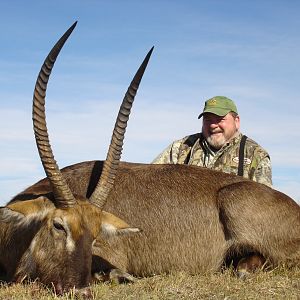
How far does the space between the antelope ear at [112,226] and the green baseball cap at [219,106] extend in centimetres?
397

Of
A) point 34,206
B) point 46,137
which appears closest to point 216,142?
point 46,137

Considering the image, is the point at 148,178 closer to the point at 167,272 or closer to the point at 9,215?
the point at 167,272

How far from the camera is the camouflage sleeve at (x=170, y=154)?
11.0 m

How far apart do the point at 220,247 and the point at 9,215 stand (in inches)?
109

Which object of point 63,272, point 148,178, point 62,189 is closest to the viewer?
point 63,272

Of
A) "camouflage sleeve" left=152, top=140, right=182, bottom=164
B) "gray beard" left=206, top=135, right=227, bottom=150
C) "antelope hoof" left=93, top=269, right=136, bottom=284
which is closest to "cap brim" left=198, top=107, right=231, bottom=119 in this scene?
"gray beard" left=206, top=135, right=227, bottom=150

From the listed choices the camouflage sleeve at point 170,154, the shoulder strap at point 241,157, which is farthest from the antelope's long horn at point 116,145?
the camouflage sleeve at point 170,154

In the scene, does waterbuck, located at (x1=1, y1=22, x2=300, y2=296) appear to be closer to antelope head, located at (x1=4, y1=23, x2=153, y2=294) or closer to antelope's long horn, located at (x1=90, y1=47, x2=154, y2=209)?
antelope's long horn, located at (x1=90, y1=47, x2=154, y2=209)

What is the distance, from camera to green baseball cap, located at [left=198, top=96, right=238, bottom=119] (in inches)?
418

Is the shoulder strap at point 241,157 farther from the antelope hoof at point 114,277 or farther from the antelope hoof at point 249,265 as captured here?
the antelope hoof at point 114,277

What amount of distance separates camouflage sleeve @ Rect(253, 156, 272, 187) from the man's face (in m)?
0.74

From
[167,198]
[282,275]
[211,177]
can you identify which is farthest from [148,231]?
[282,275]

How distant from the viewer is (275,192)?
8.48 metres

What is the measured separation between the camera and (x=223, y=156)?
10.7 m
